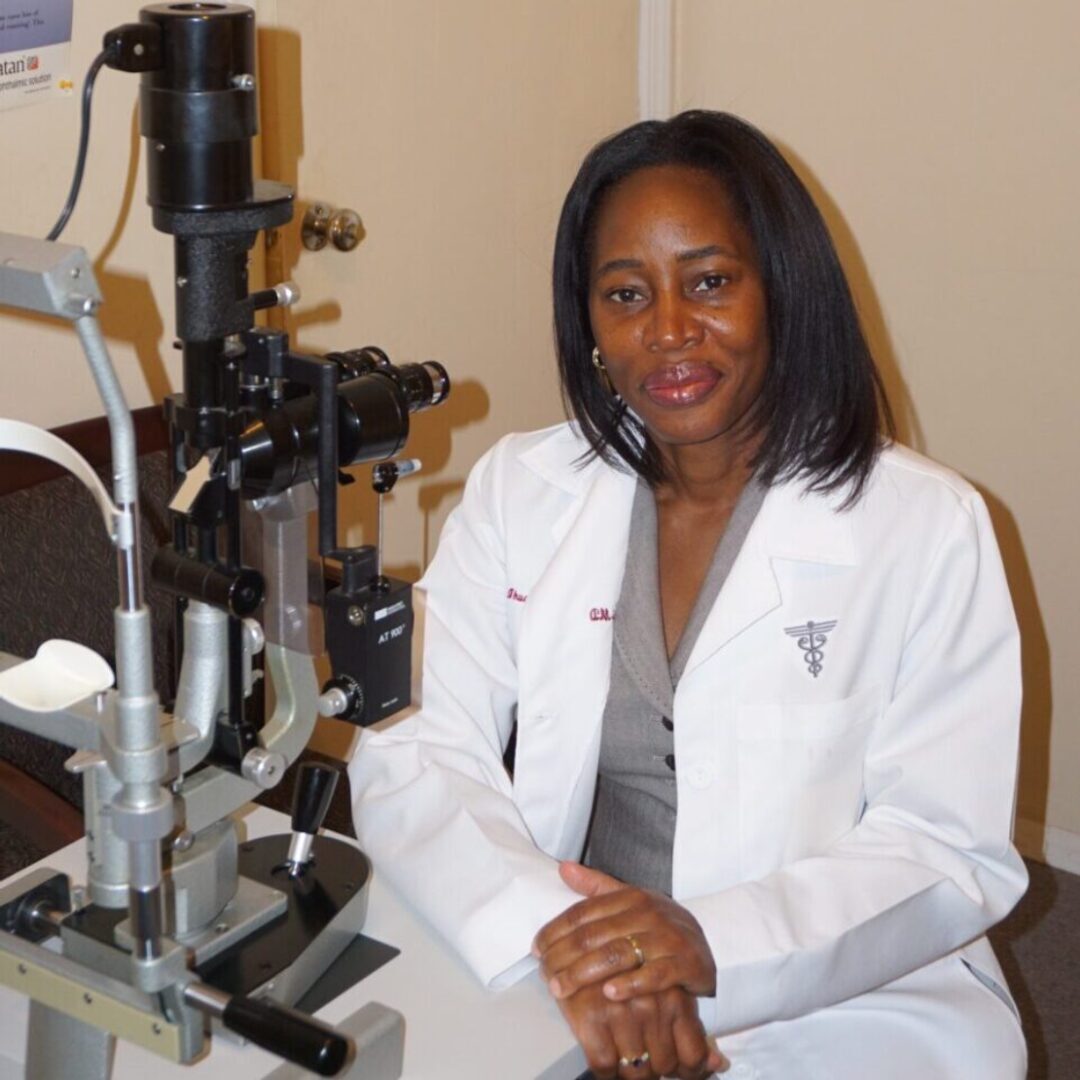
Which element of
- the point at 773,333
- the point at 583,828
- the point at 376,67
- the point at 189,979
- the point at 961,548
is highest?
the point at 376,67

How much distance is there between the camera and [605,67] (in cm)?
276

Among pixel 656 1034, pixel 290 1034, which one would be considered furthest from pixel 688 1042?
pixel 290 1034

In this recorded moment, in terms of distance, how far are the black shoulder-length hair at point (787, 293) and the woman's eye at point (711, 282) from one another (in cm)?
4

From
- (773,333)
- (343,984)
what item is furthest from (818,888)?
(773,333)

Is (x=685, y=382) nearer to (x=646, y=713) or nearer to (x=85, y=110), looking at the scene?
(x=646, y=713)

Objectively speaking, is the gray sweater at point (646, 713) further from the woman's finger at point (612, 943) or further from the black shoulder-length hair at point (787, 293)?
the woman's finger at point (612, 943)

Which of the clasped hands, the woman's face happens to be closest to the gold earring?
the woman's face

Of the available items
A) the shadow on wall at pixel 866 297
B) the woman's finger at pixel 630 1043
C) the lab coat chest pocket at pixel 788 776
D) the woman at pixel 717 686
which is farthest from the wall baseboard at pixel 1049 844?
the woman's finger at pixel 630 1043

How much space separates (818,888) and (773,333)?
0.55 metres

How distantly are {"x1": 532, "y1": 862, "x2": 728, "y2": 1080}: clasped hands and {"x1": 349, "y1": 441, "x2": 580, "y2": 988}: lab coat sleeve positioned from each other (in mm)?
39

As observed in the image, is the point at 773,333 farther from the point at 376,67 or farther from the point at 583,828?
the point at 376,67

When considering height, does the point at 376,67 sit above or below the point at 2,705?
above

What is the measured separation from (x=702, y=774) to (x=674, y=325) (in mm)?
436

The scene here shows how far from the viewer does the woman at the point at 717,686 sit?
52.8 inches
